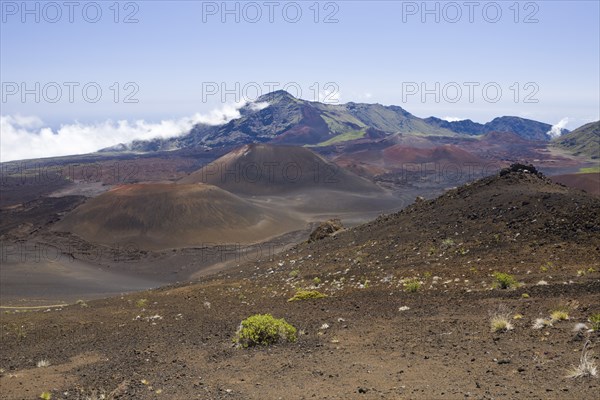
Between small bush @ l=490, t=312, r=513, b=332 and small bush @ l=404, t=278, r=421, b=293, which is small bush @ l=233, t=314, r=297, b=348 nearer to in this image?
small bush @ l=490, t=312, r=513, b=332

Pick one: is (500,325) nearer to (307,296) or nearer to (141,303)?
(307,296)

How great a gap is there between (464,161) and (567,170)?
80.7 ft

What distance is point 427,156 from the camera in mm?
140250

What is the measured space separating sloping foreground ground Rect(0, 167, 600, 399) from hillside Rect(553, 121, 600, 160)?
512ft

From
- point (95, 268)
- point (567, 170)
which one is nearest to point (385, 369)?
point (95, 268)

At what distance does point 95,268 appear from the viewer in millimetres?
40906

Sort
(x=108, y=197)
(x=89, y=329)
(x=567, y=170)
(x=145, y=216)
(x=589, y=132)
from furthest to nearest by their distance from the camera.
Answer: (x=589, y=132), (x=567, y=170), (x=108, y=197), (x=145, y=216), (x=89, y=329)

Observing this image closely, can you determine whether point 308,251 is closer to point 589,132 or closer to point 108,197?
point 108,197

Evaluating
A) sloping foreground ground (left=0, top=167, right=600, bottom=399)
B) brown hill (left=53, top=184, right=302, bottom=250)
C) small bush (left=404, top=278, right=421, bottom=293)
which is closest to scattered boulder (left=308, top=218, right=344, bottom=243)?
sloping foreground ground (left=0, top=167, right=600, bottom=399)

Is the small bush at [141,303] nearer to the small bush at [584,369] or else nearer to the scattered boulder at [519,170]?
the small bush at [584,369]

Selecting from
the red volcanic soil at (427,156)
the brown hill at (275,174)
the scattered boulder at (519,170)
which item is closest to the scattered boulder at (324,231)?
the scattered boulder at (519,170)

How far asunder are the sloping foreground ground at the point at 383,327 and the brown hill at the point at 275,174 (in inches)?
2431

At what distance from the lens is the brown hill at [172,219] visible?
50438mm

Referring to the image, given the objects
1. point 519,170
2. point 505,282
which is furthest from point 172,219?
point 505,282
